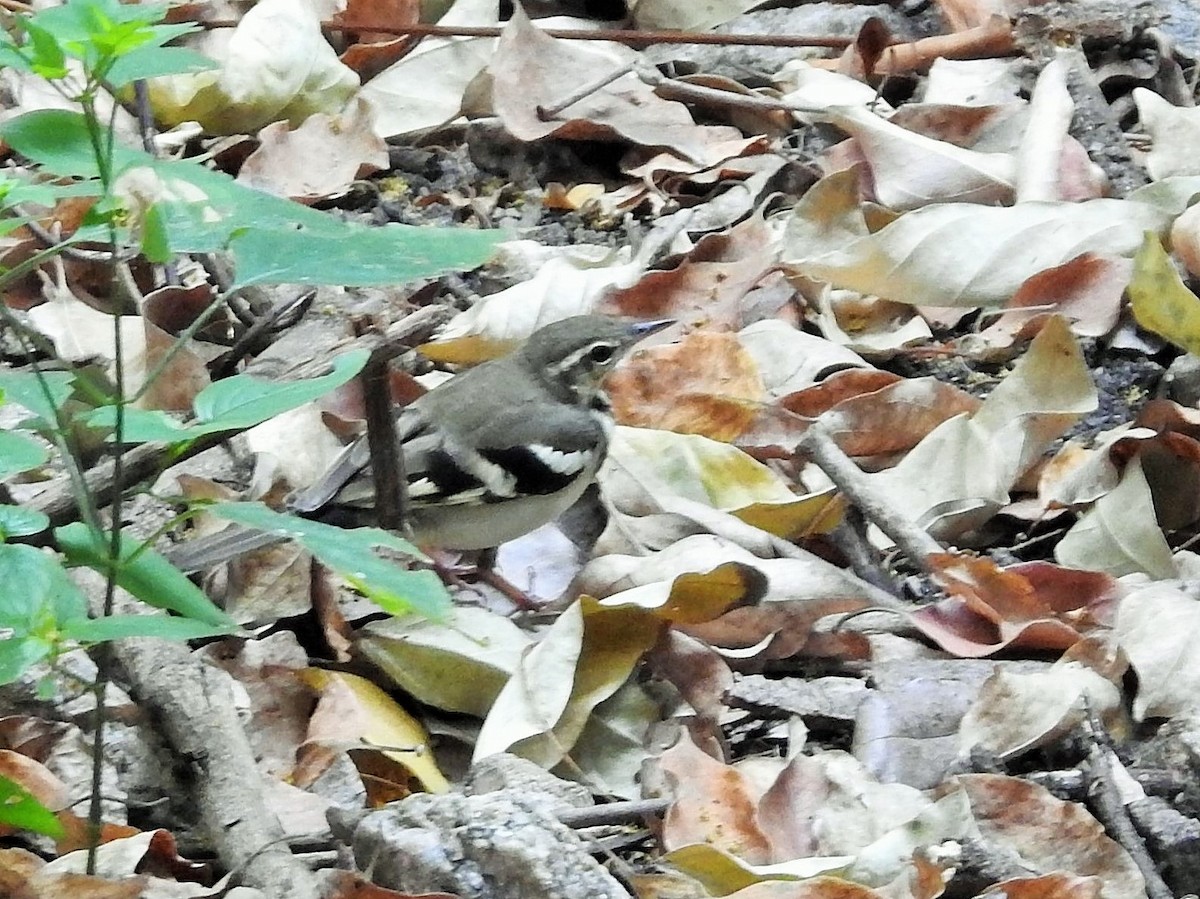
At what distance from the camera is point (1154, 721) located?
7.72 feet

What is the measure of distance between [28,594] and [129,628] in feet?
0.35

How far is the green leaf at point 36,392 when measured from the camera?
1567mm

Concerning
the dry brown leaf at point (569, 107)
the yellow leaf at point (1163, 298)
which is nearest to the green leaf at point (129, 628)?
the yellow leaf at point (1163, 298)

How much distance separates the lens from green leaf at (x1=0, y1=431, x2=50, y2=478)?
152 centimetres

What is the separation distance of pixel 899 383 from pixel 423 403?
0.99 m

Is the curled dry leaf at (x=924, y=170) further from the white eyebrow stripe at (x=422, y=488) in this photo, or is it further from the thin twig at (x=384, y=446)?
the thin twig at (x=384, y=446)

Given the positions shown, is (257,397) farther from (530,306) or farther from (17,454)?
(530,306)

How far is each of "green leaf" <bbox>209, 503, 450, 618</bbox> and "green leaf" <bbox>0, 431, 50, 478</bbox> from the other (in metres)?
0.19

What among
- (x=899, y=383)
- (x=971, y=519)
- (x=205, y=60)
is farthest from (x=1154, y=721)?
(x=205, y=60)

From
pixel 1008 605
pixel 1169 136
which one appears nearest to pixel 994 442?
pixel 1008 605

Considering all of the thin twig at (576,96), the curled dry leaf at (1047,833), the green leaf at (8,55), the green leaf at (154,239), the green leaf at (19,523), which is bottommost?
the curled dry leaf at (1047,833)

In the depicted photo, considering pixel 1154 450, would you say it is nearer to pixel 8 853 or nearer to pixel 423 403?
pixel 423 403

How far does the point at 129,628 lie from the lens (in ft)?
4.60

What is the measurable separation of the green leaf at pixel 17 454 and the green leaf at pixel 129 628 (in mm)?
177
